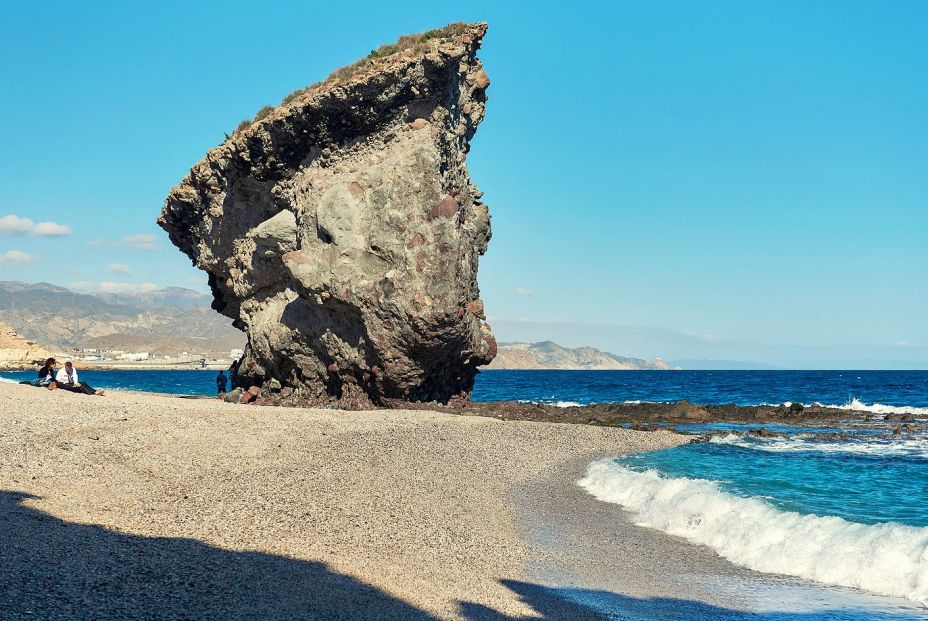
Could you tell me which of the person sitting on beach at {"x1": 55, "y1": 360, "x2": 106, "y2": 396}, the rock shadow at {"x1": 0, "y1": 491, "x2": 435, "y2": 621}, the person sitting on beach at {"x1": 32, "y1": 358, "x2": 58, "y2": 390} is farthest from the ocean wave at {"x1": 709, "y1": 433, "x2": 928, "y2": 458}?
the person sitting on beach at {"x1": 32, "y1": 358, "x2": 58, "y2": 390}

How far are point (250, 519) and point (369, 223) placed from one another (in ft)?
63.2

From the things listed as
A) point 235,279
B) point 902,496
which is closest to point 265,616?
point 902,496

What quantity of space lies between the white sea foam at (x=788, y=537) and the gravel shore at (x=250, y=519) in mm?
2586

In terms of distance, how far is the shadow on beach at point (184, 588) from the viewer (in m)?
5.81

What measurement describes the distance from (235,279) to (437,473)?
2212 centimetres

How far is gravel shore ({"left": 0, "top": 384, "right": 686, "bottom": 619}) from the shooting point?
6.38 m

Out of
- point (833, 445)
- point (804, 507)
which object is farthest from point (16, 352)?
point (804, 507)

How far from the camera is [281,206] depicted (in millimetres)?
31391

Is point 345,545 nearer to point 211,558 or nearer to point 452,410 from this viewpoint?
point 211,558

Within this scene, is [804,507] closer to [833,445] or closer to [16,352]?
[833,445]

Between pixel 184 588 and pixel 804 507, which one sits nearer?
pixel 184 588

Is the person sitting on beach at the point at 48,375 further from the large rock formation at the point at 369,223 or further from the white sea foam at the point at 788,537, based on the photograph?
the white sea foam at the point at 788,537

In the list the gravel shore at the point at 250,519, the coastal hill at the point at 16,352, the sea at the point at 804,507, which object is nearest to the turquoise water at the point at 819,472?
the sea at the point at 804,507

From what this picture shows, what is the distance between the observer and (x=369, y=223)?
91.3ft
